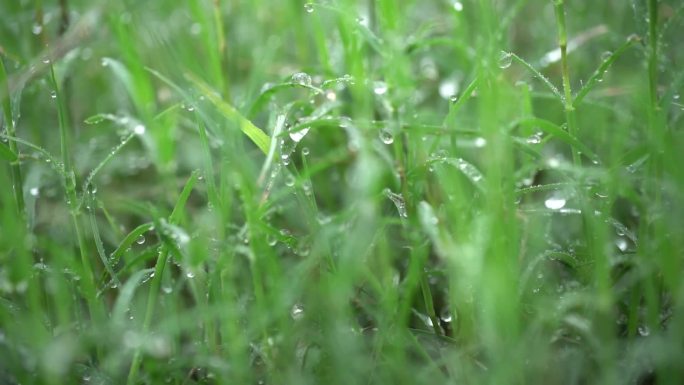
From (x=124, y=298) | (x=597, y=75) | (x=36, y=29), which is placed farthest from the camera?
(x=36, y=29)

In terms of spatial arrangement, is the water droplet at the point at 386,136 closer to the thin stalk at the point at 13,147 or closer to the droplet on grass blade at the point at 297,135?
the droplet on grass blade at the point at 297,135

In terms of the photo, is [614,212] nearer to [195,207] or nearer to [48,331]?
[195,207]

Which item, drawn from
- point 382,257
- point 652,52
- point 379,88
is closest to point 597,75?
point 652,52

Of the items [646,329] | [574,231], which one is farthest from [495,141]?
[574,231]

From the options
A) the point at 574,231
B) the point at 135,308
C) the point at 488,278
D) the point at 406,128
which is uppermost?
the point at 406,128

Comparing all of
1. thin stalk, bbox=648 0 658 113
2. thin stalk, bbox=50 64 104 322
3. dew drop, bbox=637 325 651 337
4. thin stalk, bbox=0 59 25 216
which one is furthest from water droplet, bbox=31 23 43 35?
dew drop, bbox=637 325 651 337

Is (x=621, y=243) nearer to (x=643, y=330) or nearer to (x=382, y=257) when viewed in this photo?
(x=643, y=330)

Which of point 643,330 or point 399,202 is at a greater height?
point 399,202

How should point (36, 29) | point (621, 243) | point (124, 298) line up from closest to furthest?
point (124, 298)
point (621, 243)
point (36, 29)

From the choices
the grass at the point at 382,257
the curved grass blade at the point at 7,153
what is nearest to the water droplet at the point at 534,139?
the grass at the point at 382,257
